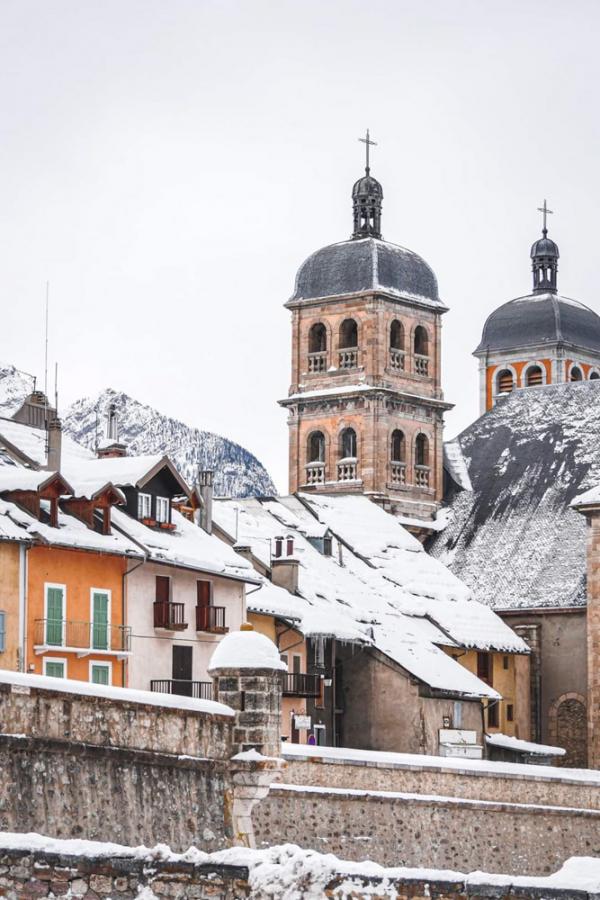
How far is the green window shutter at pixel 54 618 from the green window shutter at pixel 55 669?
0.42m

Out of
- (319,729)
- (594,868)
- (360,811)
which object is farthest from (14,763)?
(319,729)

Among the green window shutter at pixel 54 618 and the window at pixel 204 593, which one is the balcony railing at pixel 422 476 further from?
the green window shutter at pixel 54 618

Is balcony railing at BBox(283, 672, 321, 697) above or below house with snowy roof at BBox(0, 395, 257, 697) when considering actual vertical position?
below

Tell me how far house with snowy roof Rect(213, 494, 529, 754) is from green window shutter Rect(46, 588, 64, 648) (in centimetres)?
1287

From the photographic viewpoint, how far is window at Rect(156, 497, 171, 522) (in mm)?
53906

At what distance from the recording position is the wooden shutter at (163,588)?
51.4m

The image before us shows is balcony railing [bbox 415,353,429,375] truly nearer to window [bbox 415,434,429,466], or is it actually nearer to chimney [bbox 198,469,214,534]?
window [bbox 415,434,429,466]

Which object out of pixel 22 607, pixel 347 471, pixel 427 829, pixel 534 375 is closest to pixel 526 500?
pixel 347 471

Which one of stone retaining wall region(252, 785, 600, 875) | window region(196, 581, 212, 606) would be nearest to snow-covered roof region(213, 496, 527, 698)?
window region(196, 581, 212, 606)

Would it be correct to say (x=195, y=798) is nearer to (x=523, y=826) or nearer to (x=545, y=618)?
(x=523, y=826)

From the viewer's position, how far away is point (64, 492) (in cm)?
4791

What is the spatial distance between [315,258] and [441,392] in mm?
7698

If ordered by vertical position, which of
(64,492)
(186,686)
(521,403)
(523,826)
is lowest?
(523,826)

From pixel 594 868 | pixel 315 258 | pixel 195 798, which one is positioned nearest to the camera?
pixel 594 868
